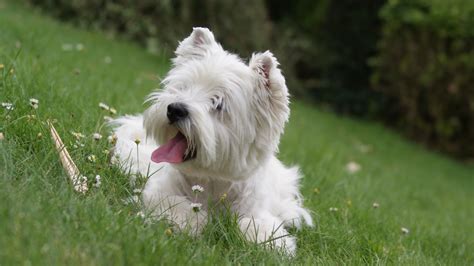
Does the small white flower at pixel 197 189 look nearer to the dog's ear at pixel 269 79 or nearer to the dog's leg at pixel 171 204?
the dog's leg at pixel 171 204

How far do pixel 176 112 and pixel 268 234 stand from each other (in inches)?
34.0

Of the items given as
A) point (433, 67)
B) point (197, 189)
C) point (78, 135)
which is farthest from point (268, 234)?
point (433, 67)

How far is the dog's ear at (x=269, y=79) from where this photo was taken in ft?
12.9

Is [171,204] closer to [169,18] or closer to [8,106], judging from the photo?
[8,106]

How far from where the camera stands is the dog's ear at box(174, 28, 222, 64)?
4133 millimetres

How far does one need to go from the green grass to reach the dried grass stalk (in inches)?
1.5

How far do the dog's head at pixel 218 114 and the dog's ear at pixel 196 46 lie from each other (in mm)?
22

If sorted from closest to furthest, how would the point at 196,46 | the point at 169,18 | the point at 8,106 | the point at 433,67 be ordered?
the point at 8,106 < the point at 196,46 < the point at 433,67 < the point at 169,18

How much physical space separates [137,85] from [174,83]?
187 inches

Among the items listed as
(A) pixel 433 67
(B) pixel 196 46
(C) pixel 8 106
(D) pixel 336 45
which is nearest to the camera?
(C) pixel 8 106

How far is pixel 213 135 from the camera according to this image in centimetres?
373

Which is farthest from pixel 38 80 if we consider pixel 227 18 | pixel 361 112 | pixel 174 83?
pixel 361 112

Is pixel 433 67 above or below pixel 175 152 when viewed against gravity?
below

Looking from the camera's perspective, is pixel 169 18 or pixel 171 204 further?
A: pixel 169 18
